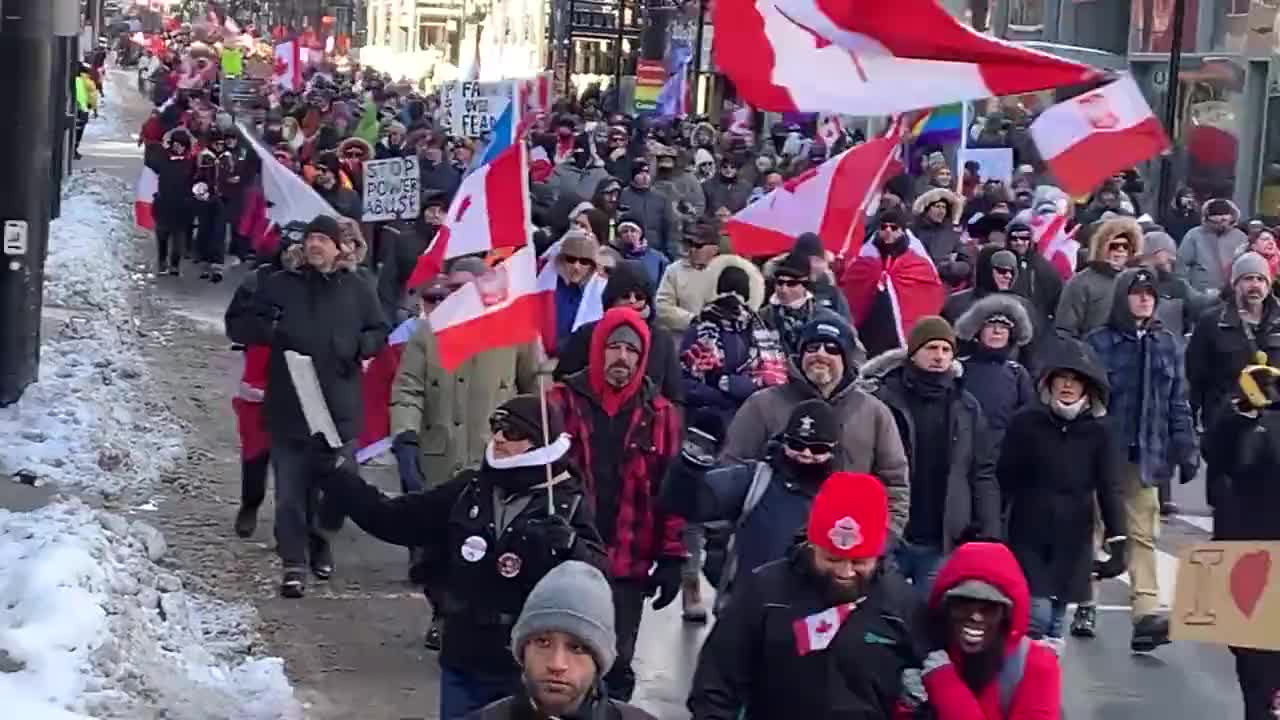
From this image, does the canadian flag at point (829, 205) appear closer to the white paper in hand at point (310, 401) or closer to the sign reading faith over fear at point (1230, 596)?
the white paper in hand at point (310, 401)

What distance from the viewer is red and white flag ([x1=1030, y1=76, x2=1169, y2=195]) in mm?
10047

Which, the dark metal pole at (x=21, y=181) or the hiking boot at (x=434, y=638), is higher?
the dark metal pole at (x=21, y=181)

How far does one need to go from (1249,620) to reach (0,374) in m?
10.4

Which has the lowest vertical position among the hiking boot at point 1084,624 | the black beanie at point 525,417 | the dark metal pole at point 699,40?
the hiking boot at point 1084,624

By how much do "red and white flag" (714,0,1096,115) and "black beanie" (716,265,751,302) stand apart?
217 centimetres

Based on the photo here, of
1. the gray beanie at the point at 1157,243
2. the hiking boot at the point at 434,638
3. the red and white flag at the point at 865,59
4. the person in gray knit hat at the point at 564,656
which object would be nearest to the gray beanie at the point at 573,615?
the person in gray knit hat at the point at 564,656

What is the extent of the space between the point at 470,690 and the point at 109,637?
240cm

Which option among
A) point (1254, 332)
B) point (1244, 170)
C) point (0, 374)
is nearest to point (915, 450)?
point (1254, 332)

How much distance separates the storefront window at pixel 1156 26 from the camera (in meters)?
29.0

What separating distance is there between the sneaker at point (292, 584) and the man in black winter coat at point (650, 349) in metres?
1.79

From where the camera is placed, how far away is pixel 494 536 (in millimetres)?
6363

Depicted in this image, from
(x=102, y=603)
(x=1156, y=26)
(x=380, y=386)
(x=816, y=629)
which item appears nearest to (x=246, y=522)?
(x=380, y=386)

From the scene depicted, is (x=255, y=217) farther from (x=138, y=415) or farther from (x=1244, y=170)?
(x=1244, y=170)

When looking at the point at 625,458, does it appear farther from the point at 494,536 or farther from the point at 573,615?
the point at 573,615
